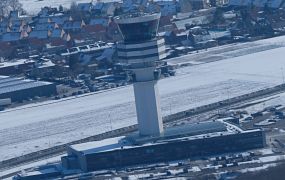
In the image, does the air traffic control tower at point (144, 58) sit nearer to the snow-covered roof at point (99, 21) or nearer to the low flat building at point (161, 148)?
the low flat building at point (161, 148)

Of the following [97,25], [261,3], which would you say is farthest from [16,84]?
[261,3]

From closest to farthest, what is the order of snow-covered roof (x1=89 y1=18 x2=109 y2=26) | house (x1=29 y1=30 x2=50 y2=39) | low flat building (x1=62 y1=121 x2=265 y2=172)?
low flat building (x1=62 y1=121 x2=265 y2=172) → house (x1=29 y1=30 x2=50 y2=39) → snow-covered roof (x1=89 y1=18 x2=109 y2=26)

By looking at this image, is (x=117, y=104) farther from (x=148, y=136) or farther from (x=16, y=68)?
(x=16, y=68)

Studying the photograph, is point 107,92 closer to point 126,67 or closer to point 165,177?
point 126,67

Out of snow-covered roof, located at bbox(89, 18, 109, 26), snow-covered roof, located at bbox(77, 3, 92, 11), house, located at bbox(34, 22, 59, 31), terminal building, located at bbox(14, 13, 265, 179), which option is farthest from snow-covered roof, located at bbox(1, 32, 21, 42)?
Result: terminal building, located at bbox(14, 13, 265, 179)

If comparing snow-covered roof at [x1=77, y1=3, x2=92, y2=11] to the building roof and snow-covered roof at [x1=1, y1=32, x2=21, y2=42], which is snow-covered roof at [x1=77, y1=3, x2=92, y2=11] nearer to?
snow-covered roof at [x1=1, y1=32, x2=21, y2=42]

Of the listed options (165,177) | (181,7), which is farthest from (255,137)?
(181,7)

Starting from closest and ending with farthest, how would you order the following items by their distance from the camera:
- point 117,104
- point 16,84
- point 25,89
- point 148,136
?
point 148,136
point 117,104
point 25,89
point 16,84
